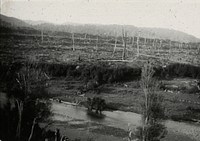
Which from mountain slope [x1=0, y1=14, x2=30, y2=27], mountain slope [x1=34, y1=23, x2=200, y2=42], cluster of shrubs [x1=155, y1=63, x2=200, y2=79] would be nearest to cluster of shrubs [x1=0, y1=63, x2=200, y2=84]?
cluster of shrubs [x1=155, y1=63, x2=200, y2=79]

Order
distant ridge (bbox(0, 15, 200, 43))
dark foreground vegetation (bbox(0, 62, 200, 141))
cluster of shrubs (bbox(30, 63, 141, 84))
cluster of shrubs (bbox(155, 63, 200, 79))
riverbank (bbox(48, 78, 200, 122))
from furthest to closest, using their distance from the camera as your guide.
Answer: riverbank (bbox(48, 78, 200, 122)) → cluster of shrubs (bbox(30, 63, 141, 84)) → distant ridge (bbox(0, 15, 200, 43)) → cluster of shrubs (bbox(155, 63, 200, 79)) → dark foreground vegetation (bbox(0, 62, 200, 141))

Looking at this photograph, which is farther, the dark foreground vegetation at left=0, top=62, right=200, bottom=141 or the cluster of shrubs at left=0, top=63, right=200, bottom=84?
the cluster of shrubs at left=0, top=63, right=200, bottom=84

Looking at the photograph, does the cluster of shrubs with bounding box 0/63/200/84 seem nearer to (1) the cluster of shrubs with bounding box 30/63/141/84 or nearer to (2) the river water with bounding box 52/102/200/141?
(1) the cluster of shrubs with bounding box 30/63/141/84

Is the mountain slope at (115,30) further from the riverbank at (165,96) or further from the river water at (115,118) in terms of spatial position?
the river water at (115,118)

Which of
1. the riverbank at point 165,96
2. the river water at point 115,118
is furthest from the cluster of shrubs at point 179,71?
the river water at point 115,118

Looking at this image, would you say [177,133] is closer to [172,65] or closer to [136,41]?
[172,65]

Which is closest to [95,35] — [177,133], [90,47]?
[90,47]

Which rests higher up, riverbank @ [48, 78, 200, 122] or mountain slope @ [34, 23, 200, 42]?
mountain slope @ [34, 23, 200, 42]

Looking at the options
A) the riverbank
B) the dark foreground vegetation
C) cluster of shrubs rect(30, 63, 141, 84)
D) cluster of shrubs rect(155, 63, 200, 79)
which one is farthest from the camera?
the riverbank

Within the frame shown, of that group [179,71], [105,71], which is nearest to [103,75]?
[105,71]
